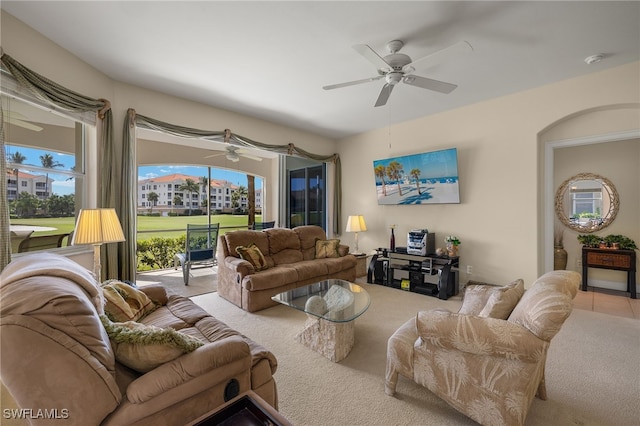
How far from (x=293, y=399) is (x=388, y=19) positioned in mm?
3095

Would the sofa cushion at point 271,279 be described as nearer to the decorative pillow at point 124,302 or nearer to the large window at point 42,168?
the decorative pillow at point 124,302

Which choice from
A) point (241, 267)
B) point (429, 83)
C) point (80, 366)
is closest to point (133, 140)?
point (241, 267)

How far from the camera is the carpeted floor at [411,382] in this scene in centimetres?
170

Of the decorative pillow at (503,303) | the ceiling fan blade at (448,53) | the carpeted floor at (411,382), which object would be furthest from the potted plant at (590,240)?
the ceiling fan blade at (448,53)

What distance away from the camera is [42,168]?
2.70 metres

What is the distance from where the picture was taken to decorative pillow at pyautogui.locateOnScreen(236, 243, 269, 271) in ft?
12.5

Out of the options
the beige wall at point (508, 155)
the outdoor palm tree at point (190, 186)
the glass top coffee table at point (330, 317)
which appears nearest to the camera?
the glass top coffee table at point (330, 317)

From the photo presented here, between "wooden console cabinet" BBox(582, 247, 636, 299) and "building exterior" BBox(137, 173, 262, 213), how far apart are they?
778cm

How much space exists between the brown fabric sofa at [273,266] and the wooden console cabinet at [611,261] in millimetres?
3686

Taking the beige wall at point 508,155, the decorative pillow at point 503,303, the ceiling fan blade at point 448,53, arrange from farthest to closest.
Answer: the beige wall at point 508,155, the ceiling fan blade at point 448,53, the decorative pillow at point 503,303

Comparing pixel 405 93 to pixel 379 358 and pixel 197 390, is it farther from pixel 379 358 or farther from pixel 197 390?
pixel 197 390

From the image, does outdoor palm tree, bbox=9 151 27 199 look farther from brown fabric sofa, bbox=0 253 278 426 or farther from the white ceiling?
brown fabric sofa, bbox=0 253 278 426

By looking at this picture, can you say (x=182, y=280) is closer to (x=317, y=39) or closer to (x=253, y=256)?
(x=253, y=256)

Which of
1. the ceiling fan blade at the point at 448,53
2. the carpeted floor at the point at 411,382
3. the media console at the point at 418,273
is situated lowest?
the carpeted floor at the point at 411,382
